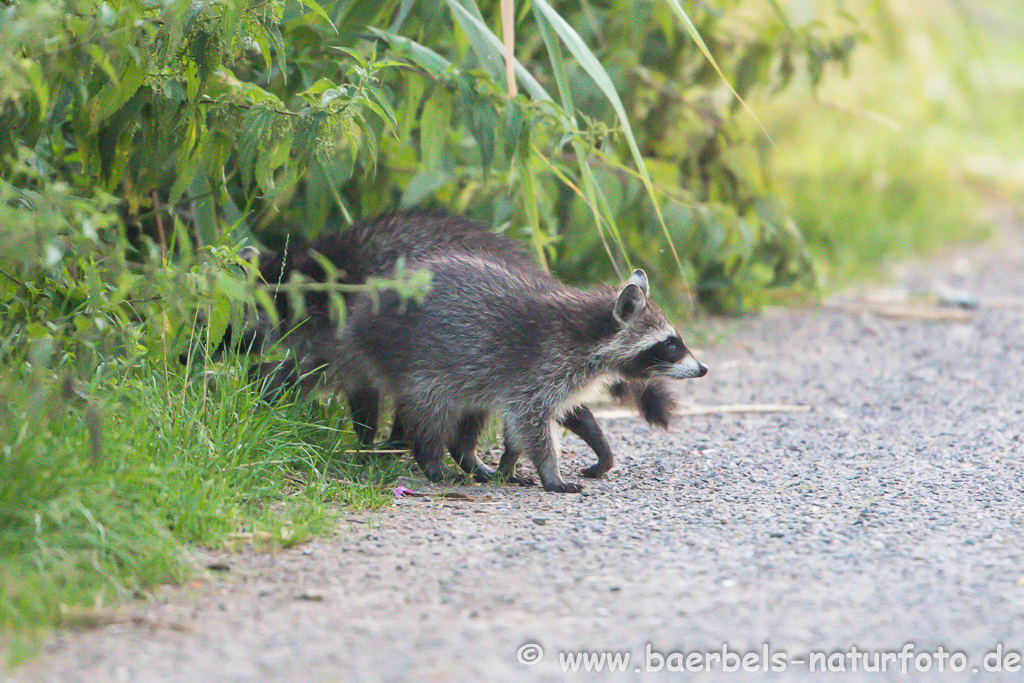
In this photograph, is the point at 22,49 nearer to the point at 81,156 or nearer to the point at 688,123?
the point at 81,156

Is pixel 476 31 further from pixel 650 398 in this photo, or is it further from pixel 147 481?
pixel 147 481

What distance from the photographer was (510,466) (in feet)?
16.2

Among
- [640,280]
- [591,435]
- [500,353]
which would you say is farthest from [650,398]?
[500,353]

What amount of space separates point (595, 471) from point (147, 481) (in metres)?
1.93

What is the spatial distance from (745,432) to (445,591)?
254cm

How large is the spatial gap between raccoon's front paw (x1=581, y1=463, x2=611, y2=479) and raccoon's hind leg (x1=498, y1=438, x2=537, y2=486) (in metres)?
0.22

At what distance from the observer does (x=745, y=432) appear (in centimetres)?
562

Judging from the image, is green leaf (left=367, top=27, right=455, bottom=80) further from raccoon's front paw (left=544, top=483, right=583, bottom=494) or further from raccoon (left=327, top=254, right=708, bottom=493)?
raccoon's front paw (left=544, top=483, right=583, bottom=494)

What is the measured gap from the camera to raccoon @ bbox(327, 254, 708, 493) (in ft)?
15.6

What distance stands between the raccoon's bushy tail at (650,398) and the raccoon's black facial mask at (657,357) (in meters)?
0.18

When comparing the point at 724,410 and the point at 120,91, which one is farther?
the point at 724,410

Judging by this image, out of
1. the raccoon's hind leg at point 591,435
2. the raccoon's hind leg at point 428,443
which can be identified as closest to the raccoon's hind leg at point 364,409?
the raccoon's hind leg at point 428,443

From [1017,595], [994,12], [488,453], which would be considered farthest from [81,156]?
[994,12]

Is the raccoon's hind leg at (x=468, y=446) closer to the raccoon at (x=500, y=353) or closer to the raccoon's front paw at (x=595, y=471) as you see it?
the raccoon at (x=500, y=353)
